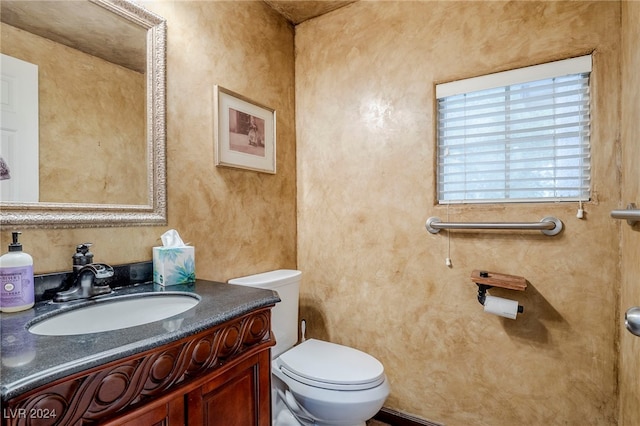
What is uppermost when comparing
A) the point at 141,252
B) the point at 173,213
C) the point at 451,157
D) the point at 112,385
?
the point at 451,157

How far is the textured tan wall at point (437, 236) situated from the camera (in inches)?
55.1

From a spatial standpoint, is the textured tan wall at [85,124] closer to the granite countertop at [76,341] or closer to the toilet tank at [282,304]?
the granite countertop at [76,341]

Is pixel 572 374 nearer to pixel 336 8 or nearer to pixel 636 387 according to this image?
pixel 636 387

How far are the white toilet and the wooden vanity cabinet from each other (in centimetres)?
37

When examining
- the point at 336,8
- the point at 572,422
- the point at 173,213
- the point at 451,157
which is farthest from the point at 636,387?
the point at 336,8

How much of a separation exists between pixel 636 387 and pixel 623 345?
0.23m

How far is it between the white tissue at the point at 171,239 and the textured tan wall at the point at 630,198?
1.65m

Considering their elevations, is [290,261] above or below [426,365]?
above

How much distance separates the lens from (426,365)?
5.70 feet

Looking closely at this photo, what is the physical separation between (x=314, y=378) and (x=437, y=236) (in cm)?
91

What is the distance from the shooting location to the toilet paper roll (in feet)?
4.68

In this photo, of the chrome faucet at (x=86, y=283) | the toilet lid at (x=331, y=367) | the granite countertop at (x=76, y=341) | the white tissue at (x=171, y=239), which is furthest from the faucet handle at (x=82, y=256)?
the toilet lid at (x=331, y=367)

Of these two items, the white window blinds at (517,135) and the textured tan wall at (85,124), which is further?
the white window blinds at (517,135)

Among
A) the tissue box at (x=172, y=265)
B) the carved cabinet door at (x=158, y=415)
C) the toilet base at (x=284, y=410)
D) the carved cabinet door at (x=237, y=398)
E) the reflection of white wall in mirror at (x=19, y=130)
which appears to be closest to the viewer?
the carved cabinet door at (x=158, y=415)
